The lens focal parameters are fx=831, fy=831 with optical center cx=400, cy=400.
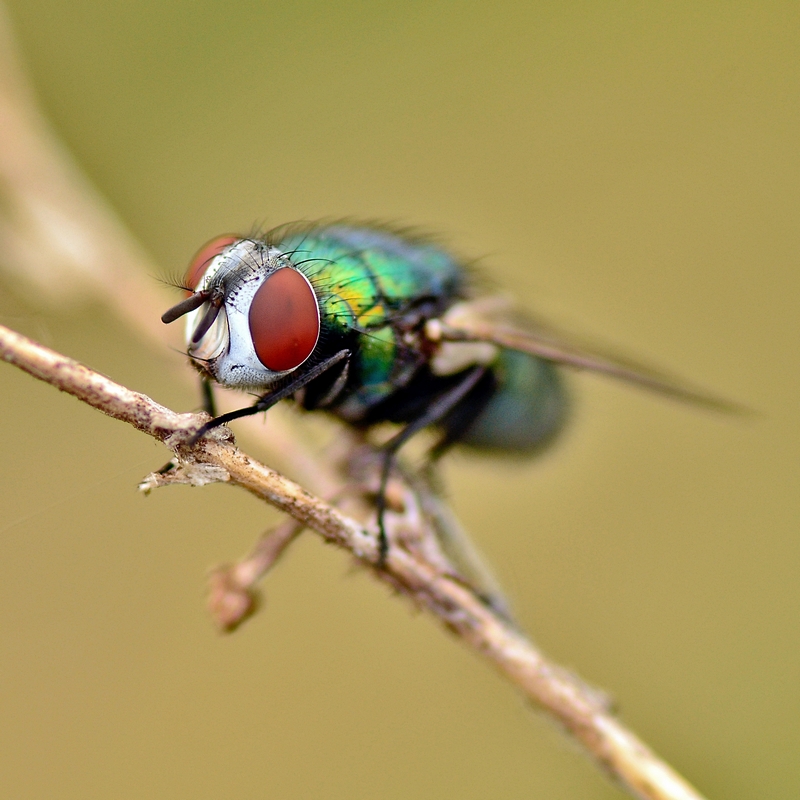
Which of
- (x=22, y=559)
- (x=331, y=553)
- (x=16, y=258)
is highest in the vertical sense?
(x=16, y=258)

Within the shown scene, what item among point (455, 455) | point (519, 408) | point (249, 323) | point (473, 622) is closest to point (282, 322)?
point (249, 323)

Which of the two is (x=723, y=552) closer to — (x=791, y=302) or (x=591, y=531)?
(x=591, y=531)

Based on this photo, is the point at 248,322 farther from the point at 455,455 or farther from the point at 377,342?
the point at 455,455

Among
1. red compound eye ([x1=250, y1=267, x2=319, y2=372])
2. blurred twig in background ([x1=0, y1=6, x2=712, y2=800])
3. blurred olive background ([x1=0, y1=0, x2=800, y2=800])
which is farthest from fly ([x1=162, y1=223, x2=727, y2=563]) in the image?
blurred olive background ([x1=0, y1=0, x2=800, y2=800])

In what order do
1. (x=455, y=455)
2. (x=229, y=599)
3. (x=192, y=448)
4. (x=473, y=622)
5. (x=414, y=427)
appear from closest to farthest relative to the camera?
(x=192, y=448)
(x=229, y=599)
(x=473, y=622)
(x=414, y=427)
(x=455, y=455)

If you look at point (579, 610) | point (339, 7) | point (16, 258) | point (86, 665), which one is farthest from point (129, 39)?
point (579, 610)

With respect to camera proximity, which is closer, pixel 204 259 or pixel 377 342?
pixel 204 259

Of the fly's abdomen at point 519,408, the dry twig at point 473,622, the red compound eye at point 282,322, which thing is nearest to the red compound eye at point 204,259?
the red compound eye at point 282,322

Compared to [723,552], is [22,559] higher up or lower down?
higher up
